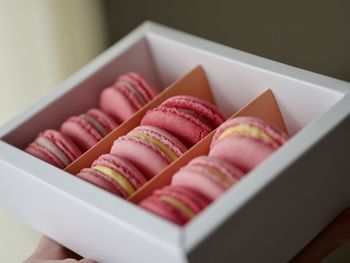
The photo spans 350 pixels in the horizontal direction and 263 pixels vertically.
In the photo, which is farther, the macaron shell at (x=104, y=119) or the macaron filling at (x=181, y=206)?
the macaron shell at (x=104, y=119)

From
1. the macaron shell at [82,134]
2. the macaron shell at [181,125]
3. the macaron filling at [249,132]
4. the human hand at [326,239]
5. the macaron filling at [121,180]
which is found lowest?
the human hand at [326,239]

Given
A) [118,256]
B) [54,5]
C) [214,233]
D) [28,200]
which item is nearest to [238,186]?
[214,233]

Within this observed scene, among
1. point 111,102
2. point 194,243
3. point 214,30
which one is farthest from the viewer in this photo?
point 214,30

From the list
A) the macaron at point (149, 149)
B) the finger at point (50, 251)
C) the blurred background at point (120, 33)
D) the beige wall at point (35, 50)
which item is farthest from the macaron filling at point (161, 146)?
the beige wall at point (35, 50)

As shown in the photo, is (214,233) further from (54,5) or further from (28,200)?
(54,5)

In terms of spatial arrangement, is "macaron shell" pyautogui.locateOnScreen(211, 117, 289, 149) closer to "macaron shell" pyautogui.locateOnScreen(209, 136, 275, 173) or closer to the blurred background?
"macaron shell" pyautogui.locateOnScreen(209, 136, 275, 173)

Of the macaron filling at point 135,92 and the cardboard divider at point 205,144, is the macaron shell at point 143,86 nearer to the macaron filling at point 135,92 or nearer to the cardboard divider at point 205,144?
the macaron filling at point 135,92
